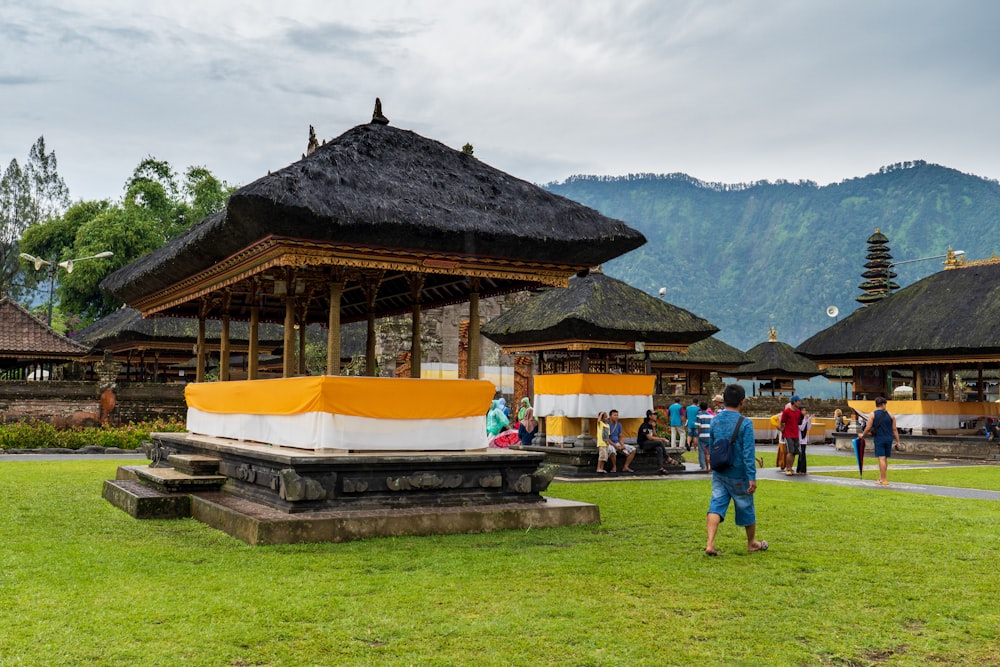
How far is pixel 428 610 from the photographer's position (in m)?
5.80

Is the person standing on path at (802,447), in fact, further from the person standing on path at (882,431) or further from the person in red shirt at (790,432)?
the person standing on path at (882,431)

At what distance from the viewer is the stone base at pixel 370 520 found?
8.06 meters

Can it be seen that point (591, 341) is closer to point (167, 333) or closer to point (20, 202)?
point (167, 333)

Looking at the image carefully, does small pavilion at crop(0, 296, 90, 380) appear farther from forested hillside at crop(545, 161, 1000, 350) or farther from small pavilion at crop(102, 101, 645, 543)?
forested hillside at crop(545, 161, 1000, 350)

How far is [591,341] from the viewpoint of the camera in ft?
59.3

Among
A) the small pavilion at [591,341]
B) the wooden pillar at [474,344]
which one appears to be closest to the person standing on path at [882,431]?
the small pavilion at [591,341]

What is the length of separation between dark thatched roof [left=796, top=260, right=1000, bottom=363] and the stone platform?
17.0 m

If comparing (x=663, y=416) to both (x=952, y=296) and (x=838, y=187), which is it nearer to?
(x=952, y=296)

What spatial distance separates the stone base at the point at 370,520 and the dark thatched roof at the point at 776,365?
30736 mm

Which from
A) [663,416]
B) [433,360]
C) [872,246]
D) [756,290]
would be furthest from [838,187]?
[663,416]

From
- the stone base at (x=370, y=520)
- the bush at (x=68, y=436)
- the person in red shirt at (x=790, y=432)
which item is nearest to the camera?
the stone base at (x=370, y=520)

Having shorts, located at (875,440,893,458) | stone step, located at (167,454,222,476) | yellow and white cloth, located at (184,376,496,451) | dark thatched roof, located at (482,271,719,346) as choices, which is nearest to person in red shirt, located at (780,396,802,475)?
shorts, located at (875,440,893,458)

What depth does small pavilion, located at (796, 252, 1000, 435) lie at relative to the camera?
23.1 m

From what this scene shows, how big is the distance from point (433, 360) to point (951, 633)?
29149 millimetres
